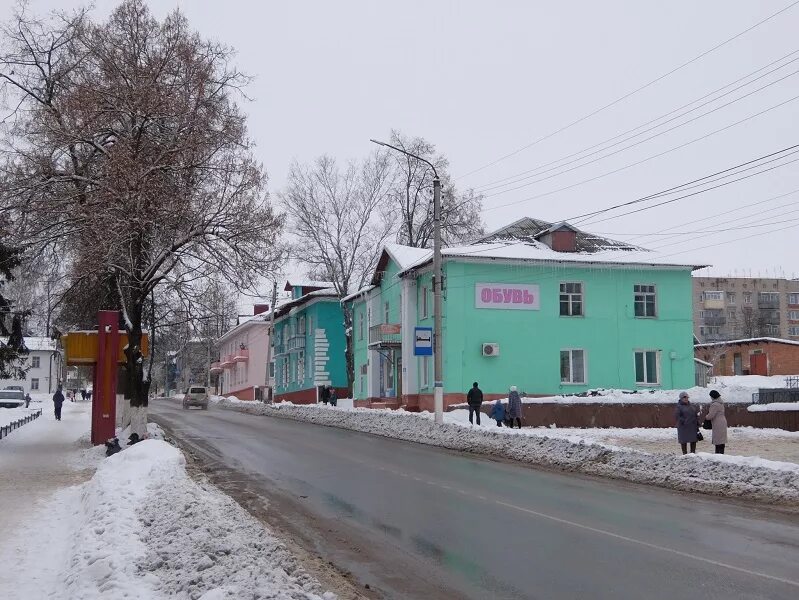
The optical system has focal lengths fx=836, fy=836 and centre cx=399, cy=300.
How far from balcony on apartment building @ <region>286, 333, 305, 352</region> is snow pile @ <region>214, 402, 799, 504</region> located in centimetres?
3411

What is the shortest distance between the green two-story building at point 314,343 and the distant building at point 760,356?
2885 centimetres

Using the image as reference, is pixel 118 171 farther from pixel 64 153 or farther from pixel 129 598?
pixel 129 598

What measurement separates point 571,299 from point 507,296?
3329mm

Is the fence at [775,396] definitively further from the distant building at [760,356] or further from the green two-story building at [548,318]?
the distant building at [760,356]

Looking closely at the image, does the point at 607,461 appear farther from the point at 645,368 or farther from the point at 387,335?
the point at 387,335

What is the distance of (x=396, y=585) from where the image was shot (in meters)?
7.80

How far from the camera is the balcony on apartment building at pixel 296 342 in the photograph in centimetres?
6494

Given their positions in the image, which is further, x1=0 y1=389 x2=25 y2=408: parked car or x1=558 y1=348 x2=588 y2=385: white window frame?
x1=0 y1=389 x2=25 y2=408: parked car

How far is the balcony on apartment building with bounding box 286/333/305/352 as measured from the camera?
64.9m

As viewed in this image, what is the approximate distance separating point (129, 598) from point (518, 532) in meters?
5.33

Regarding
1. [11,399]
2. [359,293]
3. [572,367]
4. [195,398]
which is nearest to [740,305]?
[359,293]

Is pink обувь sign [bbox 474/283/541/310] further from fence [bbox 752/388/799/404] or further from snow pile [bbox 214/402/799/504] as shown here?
fence [bbox 752/388/799/404]

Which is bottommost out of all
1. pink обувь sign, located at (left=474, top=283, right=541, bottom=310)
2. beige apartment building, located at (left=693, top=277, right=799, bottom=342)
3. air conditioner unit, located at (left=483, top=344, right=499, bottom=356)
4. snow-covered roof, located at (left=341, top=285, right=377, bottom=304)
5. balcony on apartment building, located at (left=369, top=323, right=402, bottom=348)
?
air conditioner unit, located at (left=483, top=344, right=499, bottom=356)

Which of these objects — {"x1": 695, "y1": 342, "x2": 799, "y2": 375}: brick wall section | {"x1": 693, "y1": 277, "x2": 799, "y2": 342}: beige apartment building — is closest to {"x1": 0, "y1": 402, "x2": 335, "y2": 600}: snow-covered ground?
{"x1": 695, "y1": 342, "x2": 799, "y2": 375}: brick wall section
